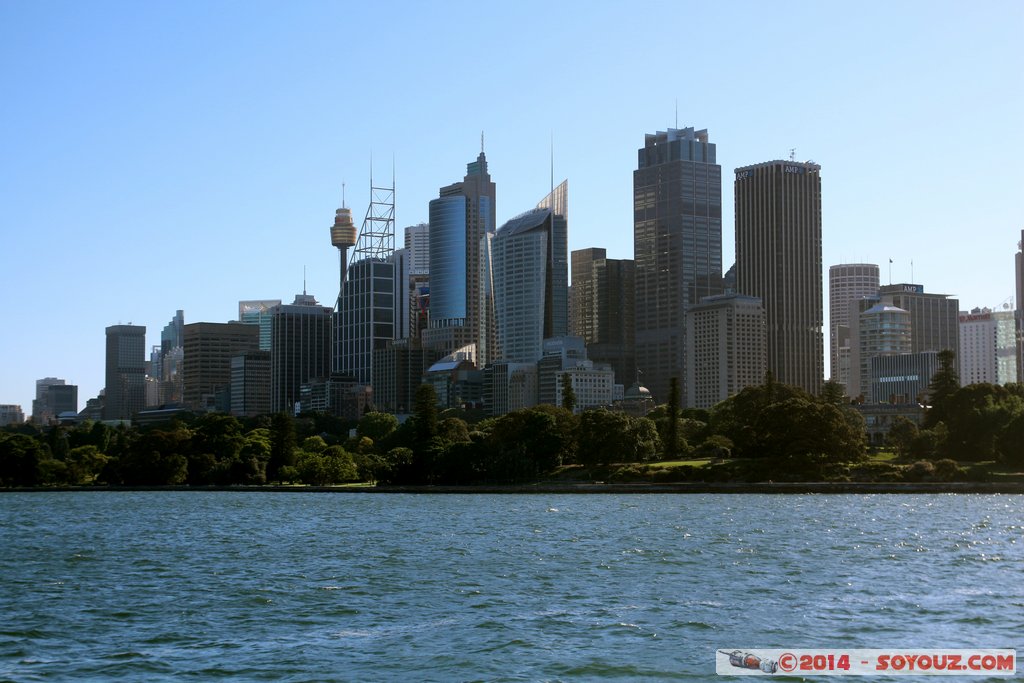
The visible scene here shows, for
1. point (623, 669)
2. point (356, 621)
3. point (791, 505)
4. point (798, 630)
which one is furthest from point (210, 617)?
point (791, 505)

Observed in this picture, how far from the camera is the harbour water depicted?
4425cm

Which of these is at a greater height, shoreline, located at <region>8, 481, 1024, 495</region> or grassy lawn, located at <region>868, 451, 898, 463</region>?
grassy lawn, located at <region>868, 451, 898, 463</region>

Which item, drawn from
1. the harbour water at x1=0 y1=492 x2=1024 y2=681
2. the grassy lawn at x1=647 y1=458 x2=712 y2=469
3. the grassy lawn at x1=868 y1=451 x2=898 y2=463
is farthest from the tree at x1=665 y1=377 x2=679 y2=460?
the harbour water at x1=0 y1=492 x2=1024 y2=681

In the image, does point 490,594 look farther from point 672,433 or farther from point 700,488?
point 672,433

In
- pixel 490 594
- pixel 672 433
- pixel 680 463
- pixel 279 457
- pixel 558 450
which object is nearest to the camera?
pixel 490 594

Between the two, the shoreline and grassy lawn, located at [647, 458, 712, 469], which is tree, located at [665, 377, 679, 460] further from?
the shoreline

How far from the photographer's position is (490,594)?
2338 inches

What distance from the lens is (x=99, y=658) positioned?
4488cm

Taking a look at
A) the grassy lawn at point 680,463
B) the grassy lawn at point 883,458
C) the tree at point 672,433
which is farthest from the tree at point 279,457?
the grassy lawn at point 883,458

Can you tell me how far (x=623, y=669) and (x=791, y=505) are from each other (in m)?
91.5

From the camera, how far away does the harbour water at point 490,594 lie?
4425 cm

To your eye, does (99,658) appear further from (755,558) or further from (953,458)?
(953,458)

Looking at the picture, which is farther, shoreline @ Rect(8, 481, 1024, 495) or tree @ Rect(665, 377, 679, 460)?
tree @ Rect(665, 377, 679, 460)

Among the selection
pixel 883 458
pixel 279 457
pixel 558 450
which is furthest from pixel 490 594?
pixel 279 457
